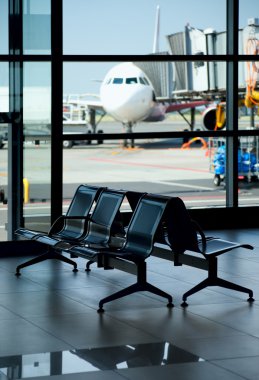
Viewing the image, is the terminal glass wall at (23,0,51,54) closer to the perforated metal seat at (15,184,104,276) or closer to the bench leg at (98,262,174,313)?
the perforated metal seat at (15,184,104,276)

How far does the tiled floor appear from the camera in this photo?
237 inches

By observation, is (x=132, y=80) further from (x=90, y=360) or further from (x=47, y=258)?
(x=90, y=360)

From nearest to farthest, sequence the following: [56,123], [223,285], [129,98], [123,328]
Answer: [123,328], [223,285], [56,123], [129,98]

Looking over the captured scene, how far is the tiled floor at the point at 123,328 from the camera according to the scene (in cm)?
601

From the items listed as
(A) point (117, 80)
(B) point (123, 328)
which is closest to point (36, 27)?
(B) point (123, 328)

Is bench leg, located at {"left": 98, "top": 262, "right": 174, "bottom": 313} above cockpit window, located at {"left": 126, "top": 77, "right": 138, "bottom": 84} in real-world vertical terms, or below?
below

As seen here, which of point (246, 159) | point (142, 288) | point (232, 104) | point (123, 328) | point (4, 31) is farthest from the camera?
point (246, 159)

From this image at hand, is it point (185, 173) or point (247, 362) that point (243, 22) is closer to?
point (247, 362)

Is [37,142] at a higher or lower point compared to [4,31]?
lower

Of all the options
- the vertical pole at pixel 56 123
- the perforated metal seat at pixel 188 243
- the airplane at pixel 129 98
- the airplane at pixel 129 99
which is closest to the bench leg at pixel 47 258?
the vertical pole at pixel 56 123

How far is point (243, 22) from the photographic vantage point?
14.4 metres

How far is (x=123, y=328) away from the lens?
23.4ft

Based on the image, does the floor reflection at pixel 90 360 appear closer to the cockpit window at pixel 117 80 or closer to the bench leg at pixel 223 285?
the bench leg at pixel 223 285

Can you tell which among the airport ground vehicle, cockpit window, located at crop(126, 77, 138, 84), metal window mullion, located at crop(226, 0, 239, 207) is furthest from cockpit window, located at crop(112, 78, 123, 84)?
metal window mullion, located at crop(226, 0, 239, 207)
